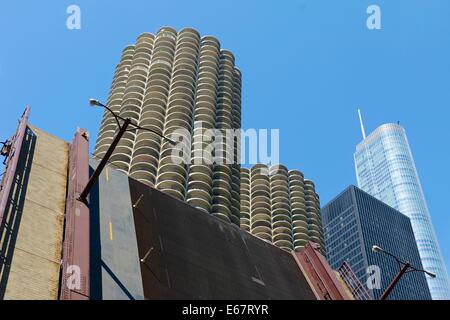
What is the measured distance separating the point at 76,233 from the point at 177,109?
346 ft

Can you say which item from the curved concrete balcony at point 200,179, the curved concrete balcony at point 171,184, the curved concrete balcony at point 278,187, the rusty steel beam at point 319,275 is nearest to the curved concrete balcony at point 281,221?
the curved concrete balcony at point 278,187

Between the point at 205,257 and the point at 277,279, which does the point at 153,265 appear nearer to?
the point at 205,257

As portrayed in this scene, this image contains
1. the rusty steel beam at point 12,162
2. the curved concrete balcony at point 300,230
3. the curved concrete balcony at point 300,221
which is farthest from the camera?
the curved concrete balcony at point 300,221

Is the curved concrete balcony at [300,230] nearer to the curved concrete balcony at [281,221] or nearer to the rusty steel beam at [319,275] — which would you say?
the curved concrete balcony at [281,221]

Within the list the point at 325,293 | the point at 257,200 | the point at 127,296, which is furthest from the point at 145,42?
the point at 127,296

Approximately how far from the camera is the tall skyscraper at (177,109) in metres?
116

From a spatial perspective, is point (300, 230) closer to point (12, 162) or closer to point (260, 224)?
point (260, 224)

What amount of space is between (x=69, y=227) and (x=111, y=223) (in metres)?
3.73

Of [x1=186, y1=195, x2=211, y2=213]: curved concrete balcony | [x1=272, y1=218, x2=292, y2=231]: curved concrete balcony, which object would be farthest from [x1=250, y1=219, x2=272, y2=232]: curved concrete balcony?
[x1=186, y1=195, x2=211, y2=213]: curved concrete balcony

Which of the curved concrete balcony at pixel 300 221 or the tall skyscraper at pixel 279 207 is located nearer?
the tall skyscraper at pixel 279 207

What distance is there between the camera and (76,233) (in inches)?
1026

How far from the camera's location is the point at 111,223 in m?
30.2

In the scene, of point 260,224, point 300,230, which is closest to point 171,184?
point 260,224

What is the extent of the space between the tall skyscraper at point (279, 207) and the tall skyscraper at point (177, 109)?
15.6 meters
